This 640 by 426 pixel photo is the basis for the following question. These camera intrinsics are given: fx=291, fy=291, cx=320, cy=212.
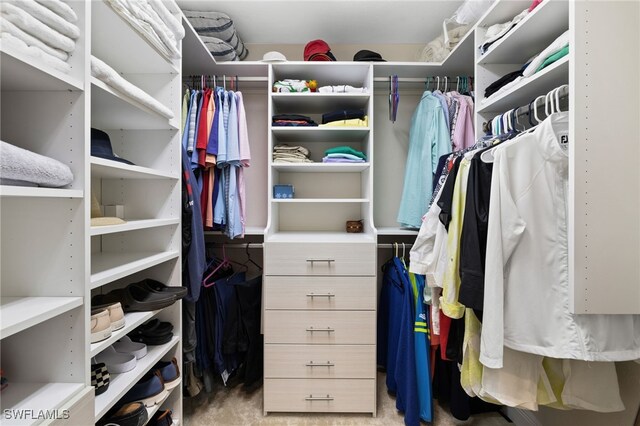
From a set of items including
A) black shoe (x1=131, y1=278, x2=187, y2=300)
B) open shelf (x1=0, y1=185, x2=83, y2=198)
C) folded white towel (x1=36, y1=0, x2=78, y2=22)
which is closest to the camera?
open shelf (x1=0, y1=185, x2=83, y2=198)

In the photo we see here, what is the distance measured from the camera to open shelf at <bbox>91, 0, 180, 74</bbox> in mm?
981

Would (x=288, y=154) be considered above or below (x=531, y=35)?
below

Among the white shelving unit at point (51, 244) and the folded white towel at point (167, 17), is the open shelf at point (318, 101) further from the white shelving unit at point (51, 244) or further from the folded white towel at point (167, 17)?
the white shelving unit at point (51, 244)

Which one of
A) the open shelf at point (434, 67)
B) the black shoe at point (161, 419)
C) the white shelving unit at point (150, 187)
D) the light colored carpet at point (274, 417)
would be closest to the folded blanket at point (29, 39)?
the white shelving unit at point (150, 187)

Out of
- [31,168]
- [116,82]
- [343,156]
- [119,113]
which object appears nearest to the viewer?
[31,168]

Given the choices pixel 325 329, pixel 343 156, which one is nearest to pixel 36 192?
pixel 325 329

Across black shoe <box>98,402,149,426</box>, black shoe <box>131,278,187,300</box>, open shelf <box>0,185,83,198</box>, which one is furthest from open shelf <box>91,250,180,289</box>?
black shoe <box>98,402,149,426</box>

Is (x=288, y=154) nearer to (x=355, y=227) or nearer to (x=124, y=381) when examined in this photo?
(x=355, y=227)

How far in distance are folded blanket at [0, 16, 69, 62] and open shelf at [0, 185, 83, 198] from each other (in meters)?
0.35

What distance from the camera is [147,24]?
3.57 feet

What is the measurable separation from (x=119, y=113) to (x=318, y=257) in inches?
44.0

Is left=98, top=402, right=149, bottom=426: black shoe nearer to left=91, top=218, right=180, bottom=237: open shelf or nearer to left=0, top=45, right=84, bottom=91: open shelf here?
left=91, top=218, right=180, bottom=237: open shelf

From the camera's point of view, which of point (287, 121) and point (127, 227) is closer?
point (127, 227)

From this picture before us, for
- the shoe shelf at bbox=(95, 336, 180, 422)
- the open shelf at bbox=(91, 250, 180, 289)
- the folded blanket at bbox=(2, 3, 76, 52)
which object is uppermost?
the folded blanket at bbox=(2, 3, 76, 52)
